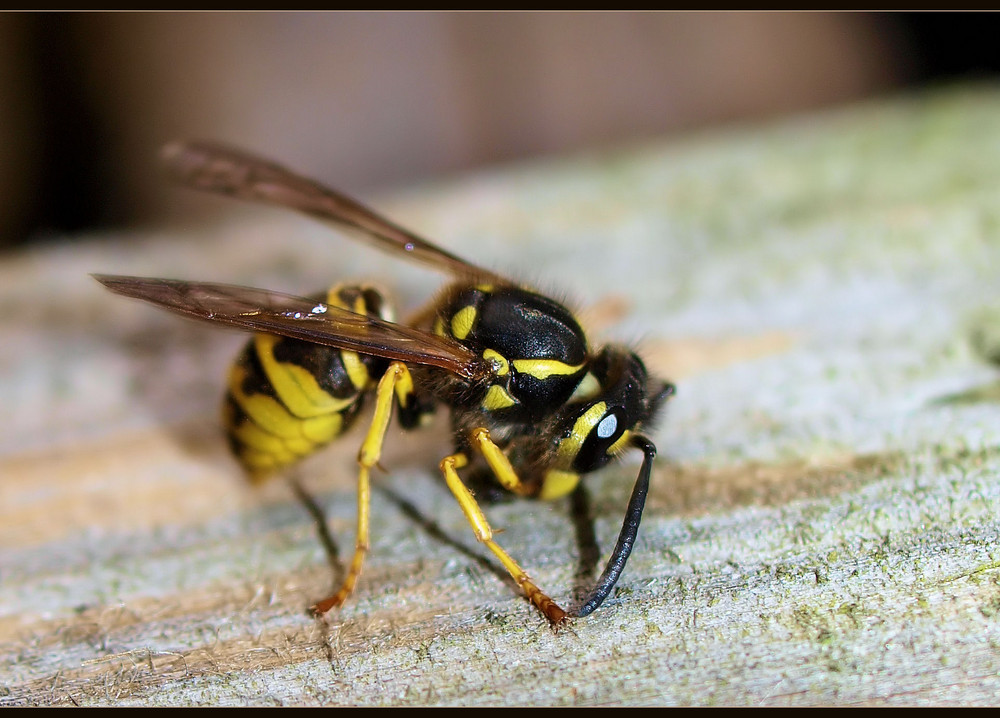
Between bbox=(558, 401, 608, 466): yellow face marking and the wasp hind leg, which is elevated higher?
bbox=(558, 401, 608, 466): yellow face marking

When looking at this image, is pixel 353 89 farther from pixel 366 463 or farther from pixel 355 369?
pixel 366 463

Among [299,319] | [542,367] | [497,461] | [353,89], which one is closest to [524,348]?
[542,367]

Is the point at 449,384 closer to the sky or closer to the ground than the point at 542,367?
closer to the ground

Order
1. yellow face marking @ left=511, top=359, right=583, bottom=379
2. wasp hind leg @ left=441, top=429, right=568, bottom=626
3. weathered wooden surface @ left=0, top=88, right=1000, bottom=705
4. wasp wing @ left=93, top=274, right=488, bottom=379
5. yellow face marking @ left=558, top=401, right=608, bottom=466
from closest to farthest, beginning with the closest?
1. weathered wooden surface @ left=0, top=88, right=1000, bottom=705
2. wasp hind leg @ left=441, top=429, right=568, bottom=626
3. wasp wing @ left=93, top=274, right=488, bottom=379
4. yellow face marking @ left=558, top=401, right=608, bottom=466
5. yellow face marking @ left=511, top=359, right=583, bottom=379

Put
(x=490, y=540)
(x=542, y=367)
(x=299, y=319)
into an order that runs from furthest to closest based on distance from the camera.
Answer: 1. (x=542, y=367)
2. (x=299, y=319)
3. (x=490, y=540)

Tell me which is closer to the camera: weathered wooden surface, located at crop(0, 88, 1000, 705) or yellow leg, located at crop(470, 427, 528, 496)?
weathered wooden surface, located at crop(0, 88, 1000, 705)

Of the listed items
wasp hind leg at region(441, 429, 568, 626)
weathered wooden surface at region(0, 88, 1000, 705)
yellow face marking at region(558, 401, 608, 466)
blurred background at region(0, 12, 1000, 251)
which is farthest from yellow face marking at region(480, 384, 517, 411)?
blurred background at region(0, 12, 1000, 251)

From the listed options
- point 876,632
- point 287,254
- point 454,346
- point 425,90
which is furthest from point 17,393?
point 876,632

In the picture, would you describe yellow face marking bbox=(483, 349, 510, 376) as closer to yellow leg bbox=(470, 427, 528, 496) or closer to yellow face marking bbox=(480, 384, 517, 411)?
yellow face marking bbox=(480, 384, 517, 411)
